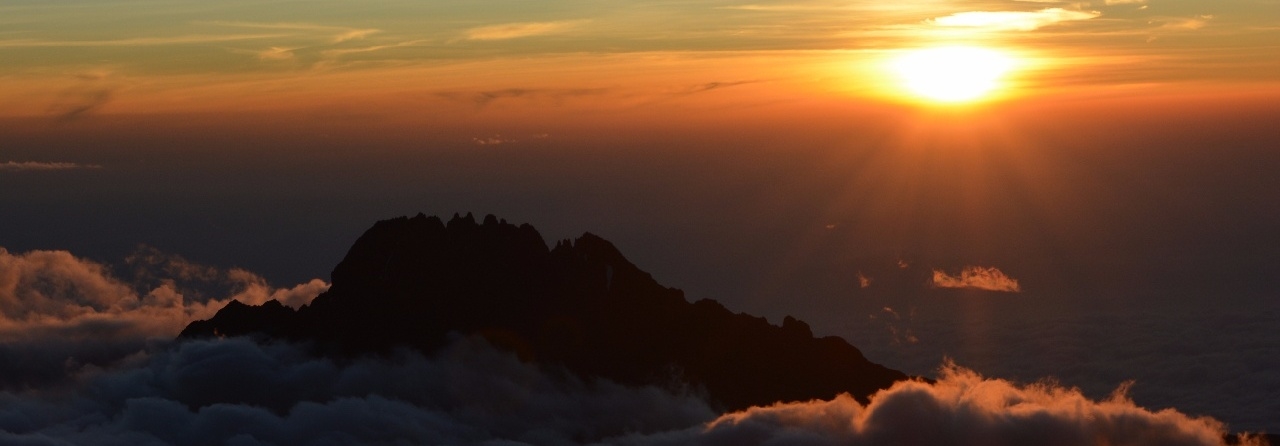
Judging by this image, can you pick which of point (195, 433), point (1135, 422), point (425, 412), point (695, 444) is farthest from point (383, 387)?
point (1135, 422)

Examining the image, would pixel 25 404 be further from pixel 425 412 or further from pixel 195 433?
pixel 425 412

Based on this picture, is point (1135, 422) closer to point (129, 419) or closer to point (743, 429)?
point (743, 429)

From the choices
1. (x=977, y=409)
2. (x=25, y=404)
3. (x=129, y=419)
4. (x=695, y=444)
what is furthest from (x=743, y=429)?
(x=25, y=404)

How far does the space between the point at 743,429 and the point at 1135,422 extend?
55120mm

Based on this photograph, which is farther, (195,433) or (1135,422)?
(1135,422)

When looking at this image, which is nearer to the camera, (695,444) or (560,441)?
(695,444)

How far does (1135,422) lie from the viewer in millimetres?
199750

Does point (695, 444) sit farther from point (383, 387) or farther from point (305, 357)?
point (305, 357)

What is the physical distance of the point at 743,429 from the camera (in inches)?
7126

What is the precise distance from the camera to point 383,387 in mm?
191625

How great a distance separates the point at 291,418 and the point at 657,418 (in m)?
45.3

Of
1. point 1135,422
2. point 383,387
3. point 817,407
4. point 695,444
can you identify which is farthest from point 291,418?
point 1135,422

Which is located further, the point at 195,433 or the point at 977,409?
the point at 977,409

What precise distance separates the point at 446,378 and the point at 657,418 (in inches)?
1084
